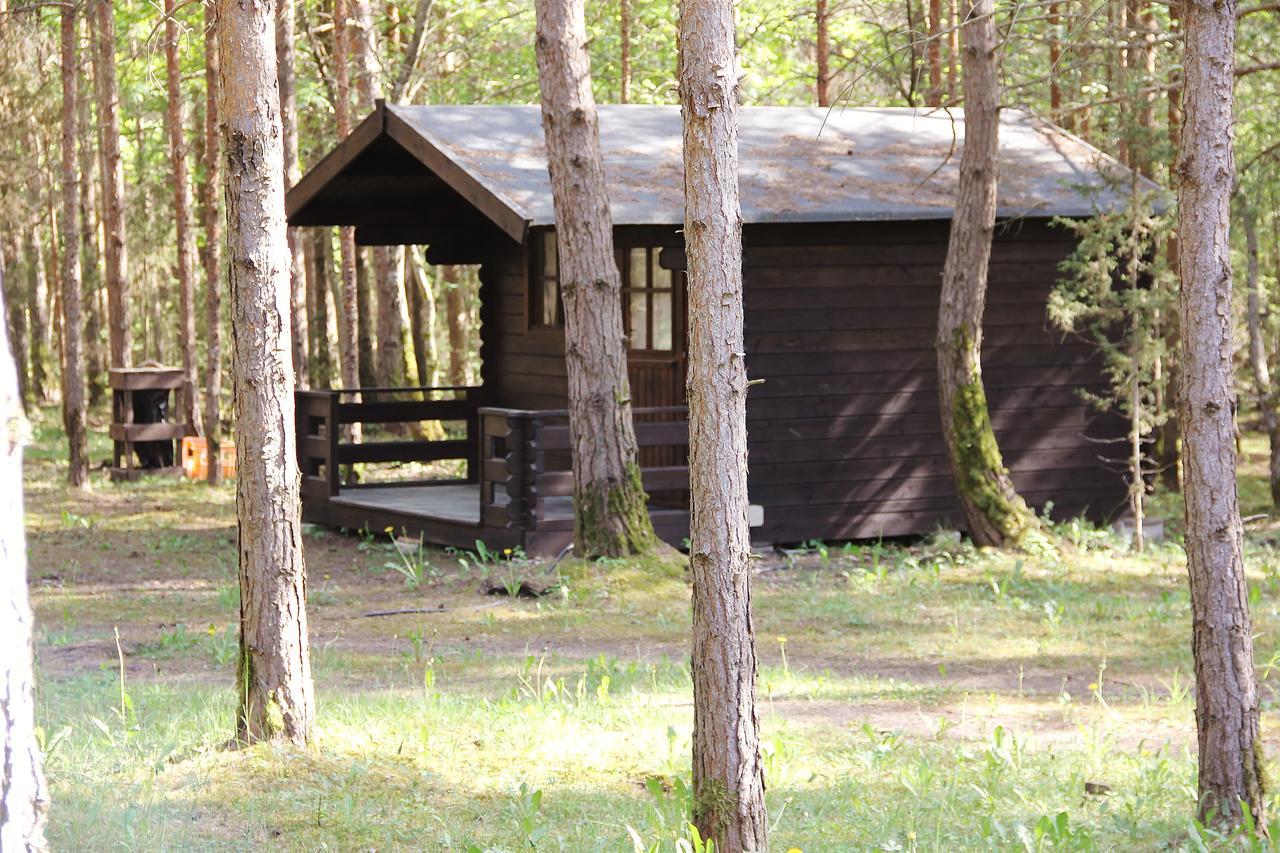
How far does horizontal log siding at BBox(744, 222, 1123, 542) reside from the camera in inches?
550

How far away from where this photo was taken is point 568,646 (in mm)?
9688

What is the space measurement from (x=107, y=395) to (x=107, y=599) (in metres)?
24.7

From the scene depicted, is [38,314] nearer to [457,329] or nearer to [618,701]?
[457,329]

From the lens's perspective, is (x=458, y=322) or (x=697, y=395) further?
(x=458, y=322)

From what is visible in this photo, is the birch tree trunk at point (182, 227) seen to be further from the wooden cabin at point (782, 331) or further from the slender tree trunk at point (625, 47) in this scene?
the slender tree trunk at point (625, 47)

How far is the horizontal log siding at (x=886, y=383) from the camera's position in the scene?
45.8 feet

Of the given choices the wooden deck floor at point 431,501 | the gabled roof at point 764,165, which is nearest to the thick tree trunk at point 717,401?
the gabled roof at point 764,165

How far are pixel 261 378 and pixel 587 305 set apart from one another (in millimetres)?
5850

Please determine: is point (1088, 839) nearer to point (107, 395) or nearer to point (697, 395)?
point (697, 395)

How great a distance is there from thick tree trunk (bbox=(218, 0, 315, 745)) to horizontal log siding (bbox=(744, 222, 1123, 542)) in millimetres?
7867

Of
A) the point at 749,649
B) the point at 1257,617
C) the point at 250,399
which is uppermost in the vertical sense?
the point at 250,399

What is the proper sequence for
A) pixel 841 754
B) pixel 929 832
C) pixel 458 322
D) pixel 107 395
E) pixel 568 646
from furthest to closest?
pixel 107 395, pixel 458 322, pixel 568 646, pixel 841 754, pixel 929 832

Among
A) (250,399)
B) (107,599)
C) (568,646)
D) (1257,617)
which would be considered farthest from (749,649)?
(107,599)

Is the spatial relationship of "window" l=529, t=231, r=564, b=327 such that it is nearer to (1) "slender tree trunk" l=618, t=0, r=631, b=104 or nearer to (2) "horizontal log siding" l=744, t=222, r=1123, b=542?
(2) "horizontal log siding" l=744, t=222, r=1123, b=542
